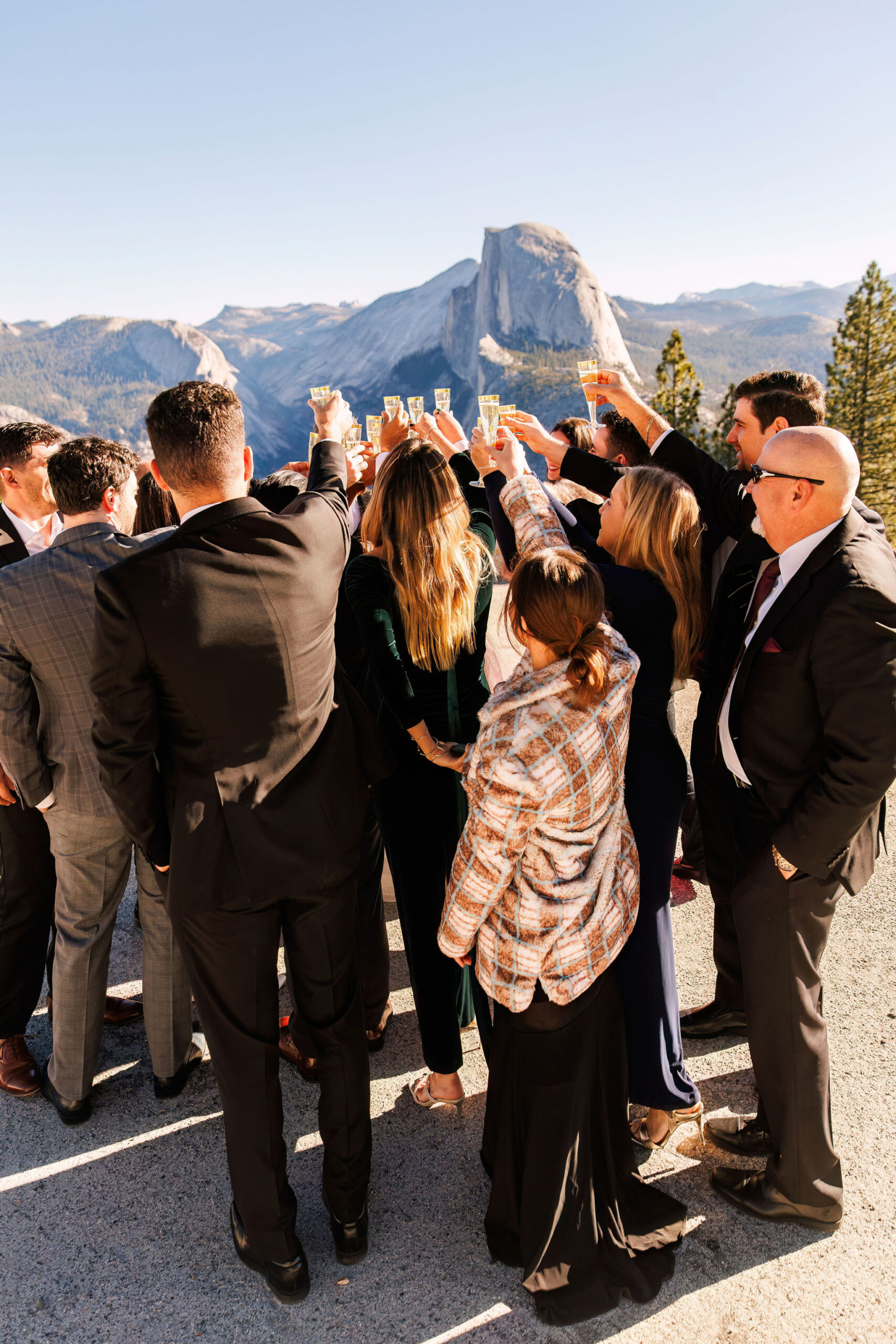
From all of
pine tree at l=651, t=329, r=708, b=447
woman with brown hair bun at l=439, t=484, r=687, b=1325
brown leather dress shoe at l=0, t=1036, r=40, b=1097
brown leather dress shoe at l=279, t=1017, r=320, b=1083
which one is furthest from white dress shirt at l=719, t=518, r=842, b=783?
pine tree at l=651, t=329, r=708, b=447

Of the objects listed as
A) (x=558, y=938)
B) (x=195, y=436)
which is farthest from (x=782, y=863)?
(x=195, y=436)

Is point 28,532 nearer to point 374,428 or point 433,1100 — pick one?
point 374,428

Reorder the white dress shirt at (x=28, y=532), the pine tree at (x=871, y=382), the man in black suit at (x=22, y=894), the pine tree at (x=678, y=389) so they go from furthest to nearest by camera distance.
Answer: the pine tree at (x=678, y=389)
the pine tree at (x=871, y=382)
the white dress shirt at (x=28, y=532)
the man in black suit at (x=22, y=894)

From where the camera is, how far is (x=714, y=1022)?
3.47m

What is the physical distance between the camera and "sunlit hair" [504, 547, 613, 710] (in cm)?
199

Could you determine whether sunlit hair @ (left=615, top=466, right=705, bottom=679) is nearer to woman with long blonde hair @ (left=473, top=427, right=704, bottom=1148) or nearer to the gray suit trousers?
woman with long blonde hair @ (left=473, top=427, right=704, bottom=1148)

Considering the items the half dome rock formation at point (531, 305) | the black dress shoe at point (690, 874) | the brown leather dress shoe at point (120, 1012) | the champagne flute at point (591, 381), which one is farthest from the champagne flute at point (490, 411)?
the half dome rock formation at point (531, 305)

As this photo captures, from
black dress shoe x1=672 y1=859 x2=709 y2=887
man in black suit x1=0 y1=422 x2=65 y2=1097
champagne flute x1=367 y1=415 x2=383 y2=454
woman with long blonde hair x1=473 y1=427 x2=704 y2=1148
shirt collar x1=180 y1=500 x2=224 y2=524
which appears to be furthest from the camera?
Result: black dress shoe x1=672 y1=859 x2=709 y2=887

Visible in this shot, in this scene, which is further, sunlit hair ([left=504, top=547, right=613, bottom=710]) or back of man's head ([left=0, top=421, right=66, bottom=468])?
back of man's head ([left=0, top=421, right=66, bottom=468])

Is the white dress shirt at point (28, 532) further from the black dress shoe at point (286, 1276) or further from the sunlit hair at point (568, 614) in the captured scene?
the black dress shoe at point (286, 1276)

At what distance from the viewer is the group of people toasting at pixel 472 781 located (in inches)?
81.4

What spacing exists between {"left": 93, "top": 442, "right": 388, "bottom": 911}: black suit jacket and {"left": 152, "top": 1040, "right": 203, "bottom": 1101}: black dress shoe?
55.9 inches

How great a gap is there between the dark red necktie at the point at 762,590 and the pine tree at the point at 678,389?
48.2 m

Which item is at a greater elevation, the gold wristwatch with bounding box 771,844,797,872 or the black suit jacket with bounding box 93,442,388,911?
the black suit jacket with bounding box 93,442,388,911
